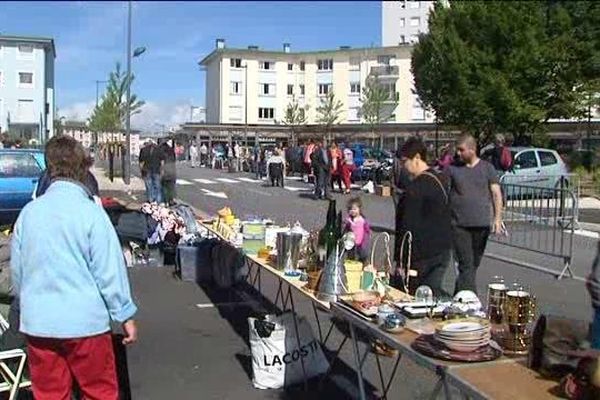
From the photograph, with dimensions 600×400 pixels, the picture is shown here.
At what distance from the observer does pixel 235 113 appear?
87.4m

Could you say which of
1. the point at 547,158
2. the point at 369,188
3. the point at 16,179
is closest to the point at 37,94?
the point at 369,188

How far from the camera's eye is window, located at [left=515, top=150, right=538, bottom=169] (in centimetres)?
2388

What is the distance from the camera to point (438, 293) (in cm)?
562

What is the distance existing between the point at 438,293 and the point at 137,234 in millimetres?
6544

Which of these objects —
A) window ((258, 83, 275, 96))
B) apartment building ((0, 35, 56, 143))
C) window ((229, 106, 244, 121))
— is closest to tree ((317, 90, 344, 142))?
window ((258, 83, 275, 96))

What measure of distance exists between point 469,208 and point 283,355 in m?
2.65

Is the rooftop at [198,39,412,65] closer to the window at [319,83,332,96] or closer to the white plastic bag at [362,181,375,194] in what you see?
the window at [319,83,332,96]

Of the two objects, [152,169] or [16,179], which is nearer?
[16,179]

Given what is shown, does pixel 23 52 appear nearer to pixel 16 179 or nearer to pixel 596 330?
pixel 16 179

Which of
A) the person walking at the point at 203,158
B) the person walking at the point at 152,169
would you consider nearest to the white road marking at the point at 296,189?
the person walking at the point at 152,169

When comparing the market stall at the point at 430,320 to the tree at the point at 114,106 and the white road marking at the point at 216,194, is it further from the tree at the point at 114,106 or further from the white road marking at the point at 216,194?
the tree at the point at 114,106

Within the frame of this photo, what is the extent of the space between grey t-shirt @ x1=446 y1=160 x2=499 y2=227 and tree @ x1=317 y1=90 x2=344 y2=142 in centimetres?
6493

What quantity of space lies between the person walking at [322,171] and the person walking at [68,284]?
19400 millimetres

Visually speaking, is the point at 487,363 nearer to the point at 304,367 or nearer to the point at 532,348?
the point at 532,348
